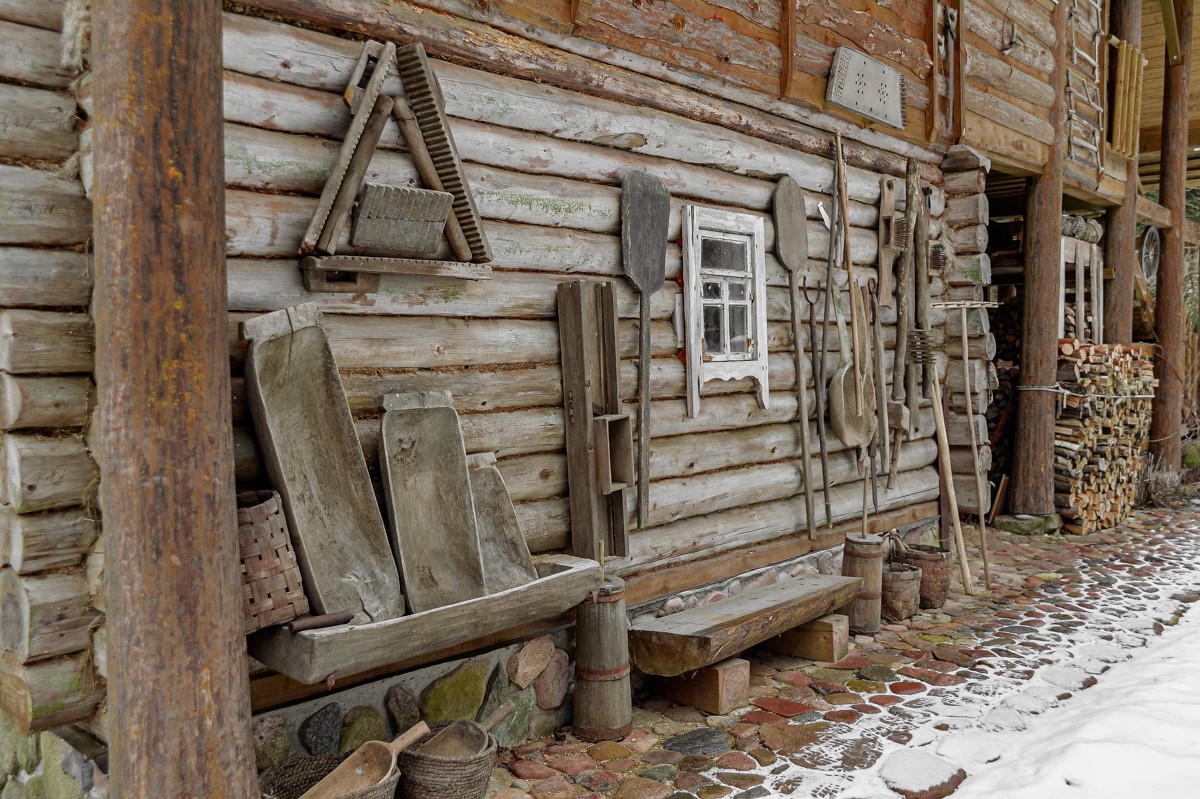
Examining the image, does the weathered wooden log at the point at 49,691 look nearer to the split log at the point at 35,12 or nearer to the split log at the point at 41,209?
the split log at the point at 41,209

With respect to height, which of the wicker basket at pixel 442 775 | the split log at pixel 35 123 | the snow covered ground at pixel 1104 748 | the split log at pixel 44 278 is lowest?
the snow covered ground at pixel 1104 748

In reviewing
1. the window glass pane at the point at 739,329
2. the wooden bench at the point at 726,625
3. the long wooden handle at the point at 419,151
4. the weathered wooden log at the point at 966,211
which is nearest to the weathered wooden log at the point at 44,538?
the long wooden handle at the point at 419,151

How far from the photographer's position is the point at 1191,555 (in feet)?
26.7

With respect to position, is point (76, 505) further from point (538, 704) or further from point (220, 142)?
point (538, 704)

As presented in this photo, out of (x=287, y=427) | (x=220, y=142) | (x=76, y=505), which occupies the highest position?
(x=220, y=142)

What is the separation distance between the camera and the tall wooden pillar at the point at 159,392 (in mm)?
2514

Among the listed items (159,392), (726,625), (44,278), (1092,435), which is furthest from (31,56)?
(1092,435)

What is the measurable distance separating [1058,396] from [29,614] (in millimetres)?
8996

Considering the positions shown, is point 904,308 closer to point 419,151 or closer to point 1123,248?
point 419,151

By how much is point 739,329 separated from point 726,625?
192 cm

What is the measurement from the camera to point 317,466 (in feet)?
11.2

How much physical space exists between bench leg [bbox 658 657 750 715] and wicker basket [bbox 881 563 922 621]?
182 cm

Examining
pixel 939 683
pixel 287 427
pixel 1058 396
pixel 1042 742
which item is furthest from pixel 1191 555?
pixel 287 427

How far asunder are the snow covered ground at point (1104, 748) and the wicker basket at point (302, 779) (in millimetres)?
2260
